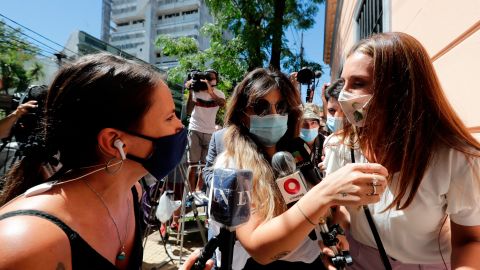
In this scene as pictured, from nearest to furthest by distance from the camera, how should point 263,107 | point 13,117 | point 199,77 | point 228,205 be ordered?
point 228,205
point 263,107
point 13,117
point 199,77

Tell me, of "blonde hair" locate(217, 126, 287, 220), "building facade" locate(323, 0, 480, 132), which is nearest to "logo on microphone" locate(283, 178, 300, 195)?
"blonde hair" locate(217, 126, 287, 220)

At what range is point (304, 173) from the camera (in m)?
1.53

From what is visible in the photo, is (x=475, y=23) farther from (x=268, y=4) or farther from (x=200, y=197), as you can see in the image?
(x=268, y=4)

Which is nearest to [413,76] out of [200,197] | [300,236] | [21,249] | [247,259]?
[300,236]

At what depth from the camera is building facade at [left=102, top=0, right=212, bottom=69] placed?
65062 mm

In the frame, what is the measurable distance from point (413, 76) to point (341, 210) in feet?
2.28

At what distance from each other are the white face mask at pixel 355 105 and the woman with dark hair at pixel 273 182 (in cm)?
41

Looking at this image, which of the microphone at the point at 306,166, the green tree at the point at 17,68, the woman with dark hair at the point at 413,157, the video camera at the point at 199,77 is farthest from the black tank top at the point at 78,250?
the green tree at the point at 17,68

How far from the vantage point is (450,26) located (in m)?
1.91

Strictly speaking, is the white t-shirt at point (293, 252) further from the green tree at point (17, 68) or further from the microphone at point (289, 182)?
the green tree at point (17, 68)

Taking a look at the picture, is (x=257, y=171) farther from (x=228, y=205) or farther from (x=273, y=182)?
(x=228, y=205)

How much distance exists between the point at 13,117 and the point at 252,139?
2287mm

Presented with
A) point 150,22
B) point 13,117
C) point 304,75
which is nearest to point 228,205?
point 304,75

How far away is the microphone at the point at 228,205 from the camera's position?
2.73 ft
